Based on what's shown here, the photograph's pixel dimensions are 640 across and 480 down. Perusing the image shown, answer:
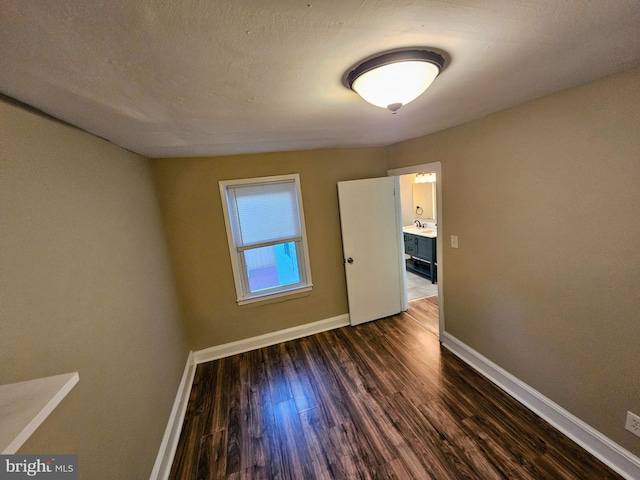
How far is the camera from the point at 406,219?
19.4 feet

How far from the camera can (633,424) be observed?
1437mm

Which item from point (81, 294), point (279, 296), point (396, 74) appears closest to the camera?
point (396, 74)

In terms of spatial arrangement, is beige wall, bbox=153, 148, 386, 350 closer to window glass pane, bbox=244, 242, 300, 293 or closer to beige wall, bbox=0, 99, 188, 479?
window glass pane, bbox=244, 242, 300, 293

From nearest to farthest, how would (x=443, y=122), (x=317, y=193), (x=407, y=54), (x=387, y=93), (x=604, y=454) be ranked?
1. (x=407, y=54)
2. (x=387, y=93)
3. (x=604, y=454)
4. (x=443, y=122)
5. (x=317, y=193)

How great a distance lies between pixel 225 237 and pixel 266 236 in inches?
17.4

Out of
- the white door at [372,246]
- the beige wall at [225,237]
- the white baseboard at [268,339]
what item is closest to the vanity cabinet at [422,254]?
the white door at [372,246]

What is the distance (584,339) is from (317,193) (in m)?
2.51

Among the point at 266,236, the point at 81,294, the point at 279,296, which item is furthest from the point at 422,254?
the point at 81,294

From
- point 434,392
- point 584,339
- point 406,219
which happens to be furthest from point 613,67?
point 406,219

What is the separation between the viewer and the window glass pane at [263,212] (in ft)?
9.34

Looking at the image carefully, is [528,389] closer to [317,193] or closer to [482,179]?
[482,179]

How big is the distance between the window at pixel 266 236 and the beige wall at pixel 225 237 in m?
0.09

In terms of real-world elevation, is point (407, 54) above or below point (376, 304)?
above

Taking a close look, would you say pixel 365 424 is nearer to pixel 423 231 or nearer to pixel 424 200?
pixel 423 231
